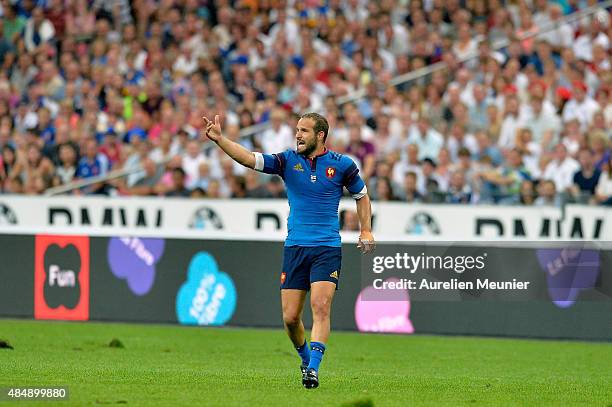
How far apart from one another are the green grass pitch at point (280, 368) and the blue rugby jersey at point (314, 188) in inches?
46.9

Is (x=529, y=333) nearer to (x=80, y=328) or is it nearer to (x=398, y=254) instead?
(x=398, y=254)

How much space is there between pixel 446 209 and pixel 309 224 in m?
7.80

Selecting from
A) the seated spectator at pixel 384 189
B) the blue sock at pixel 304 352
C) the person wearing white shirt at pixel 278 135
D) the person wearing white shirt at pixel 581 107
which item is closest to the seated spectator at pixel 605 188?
the person wearing white shirt at pixel 581 107

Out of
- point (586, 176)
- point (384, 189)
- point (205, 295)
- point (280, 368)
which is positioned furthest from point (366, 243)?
point (586, 176)

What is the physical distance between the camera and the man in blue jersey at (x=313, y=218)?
34.7 ft

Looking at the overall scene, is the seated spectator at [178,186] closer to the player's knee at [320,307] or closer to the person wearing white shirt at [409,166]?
the person wearing white shirt at [409,166]

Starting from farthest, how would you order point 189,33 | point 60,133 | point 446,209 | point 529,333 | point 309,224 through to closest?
point 189,33 → point 60,133 → point 446,209 → point 529,333 → point 309,224

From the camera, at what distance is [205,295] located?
54.1ft

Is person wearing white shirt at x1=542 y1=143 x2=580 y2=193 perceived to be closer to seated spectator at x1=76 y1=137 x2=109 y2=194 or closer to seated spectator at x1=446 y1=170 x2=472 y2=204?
seated spectator at x1=446 y1=170 x2=472 y2=204

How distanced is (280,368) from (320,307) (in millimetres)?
2058

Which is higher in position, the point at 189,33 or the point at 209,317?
the point at 189,33

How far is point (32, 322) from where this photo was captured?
54.4 ft

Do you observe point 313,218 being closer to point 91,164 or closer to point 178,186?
point 178,186

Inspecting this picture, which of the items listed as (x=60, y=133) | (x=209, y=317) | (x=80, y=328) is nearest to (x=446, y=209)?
(x=209, y=317)
